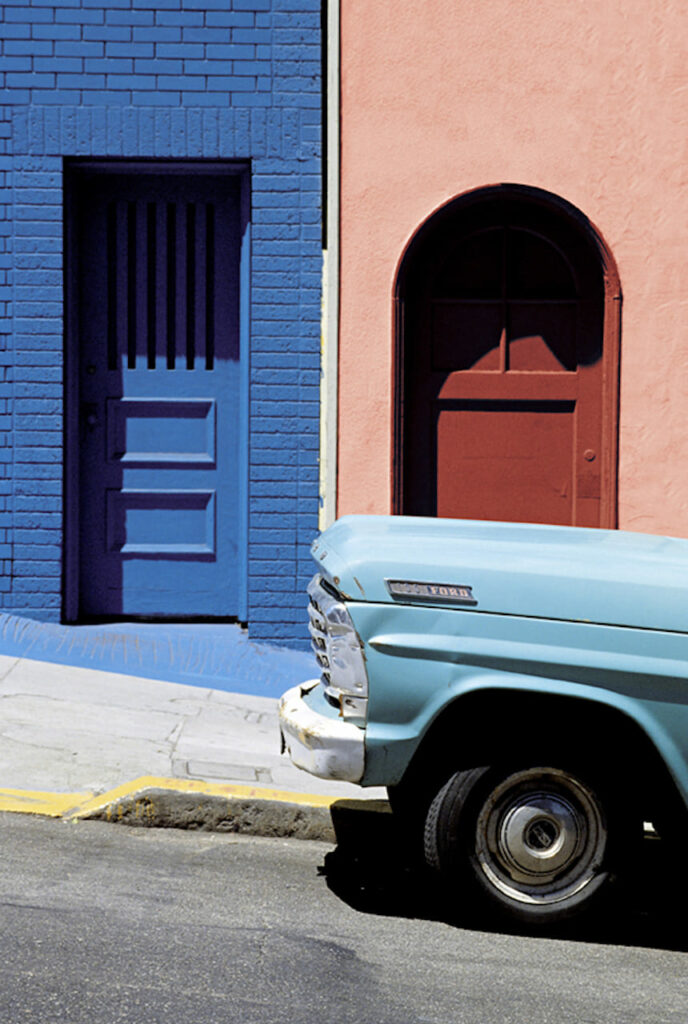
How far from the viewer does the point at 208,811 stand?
5.44 metres

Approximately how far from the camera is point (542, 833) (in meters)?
4.28

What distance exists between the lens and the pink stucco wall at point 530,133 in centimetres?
861

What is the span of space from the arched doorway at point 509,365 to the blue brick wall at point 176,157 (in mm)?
759

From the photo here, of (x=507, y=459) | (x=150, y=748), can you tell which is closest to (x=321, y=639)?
(x=150, y=748)

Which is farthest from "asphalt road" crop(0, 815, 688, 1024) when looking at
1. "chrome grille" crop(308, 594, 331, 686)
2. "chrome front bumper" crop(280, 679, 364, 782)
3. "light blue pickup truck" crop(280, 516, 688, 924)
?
"chrome grille" crop(308, 594, 331, 686)

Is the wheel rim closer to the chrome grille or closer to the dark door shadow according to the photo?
the dark door shadow

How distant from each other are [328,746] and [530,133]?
18.1 feet

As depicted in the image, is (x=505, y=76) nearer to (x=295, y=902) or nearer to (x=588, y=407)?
(x=588, y=407)

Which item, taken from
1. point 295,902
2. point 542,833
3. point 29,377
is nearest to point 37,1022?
point 295,902

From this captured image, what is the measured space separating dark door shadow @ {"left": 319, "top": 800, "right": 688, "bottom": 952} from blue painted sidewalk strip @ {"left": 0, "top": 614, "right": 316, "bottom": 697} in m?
2.50

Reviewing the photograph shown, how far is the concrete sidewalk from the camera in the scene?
17.9 feet

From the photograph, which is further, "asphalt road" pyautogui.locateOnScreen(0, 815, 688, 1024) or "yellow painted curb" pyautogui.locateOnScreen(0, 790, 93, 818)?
"yellow painted curb" pyautogui.locateOnScreen(0, 790, 93, 818)

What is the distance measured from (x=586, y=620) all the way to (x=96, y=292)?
5504mm

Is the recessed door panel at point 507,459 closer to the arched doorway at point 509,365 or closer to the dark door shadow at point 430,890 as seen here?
the arched doorway at point 509,365
